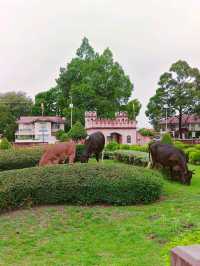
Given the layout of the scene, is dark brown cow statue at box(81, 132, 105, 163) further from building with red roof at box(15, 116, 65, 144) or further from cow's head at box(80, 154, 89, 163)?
building with red roof at box(15, 116, 65, 144)

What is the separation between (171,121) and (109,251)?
175 ft

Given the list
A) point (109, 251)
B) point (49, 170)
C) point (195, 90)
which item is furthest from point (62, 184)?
point (195, 90)

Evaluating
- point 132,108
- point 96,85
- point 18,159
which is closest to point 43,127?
point 132,108

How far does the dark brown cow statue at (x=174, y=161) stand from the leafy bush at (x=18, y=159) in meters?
4.54

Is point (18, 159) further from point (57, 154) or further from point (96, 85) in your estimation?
point (96, 85)

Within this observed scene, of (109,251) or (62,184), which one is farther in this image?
(62,184)

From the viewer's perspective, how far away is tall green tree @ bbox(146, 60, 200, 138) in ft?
140

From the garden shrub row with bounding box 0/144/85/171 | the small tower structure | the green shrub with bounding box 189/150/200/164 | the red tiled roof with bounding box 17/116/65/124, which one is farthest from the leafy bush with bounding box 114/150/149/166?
the red tiled roof with bounding box 17/116/65/124

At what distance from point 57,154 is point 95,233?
557 cm

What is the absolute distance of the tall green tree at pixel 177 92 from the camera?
4259 centimetres

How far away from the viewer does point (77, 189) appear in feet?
26.1

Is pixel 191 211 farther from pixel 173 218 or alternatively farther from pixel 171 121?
pixel 171 121

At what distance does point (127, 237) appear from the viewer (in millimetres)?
5883

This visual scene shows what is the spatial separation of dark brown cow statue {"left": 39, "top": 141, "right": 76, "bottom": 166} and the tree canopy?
29.8m
